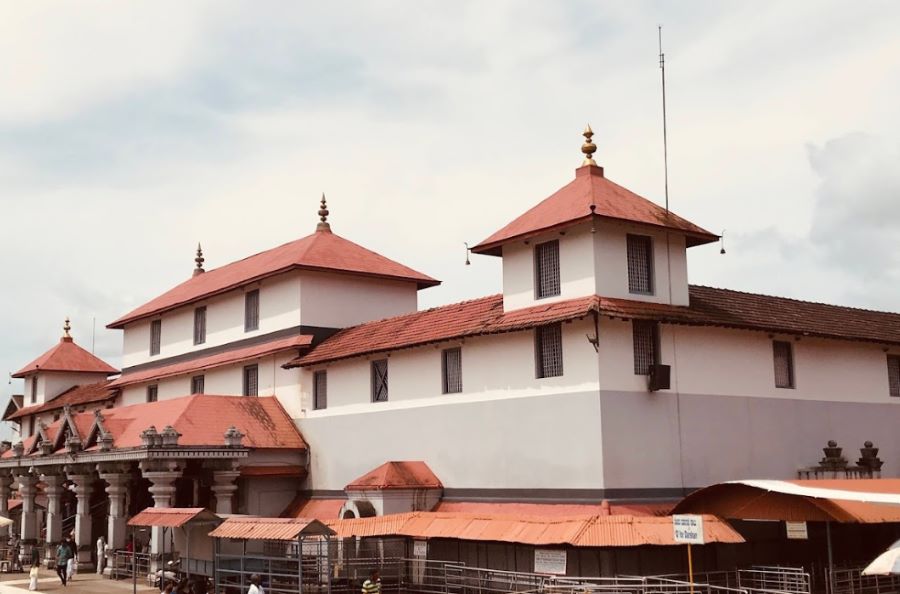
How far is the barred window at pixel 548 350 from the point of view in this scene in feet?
94.2

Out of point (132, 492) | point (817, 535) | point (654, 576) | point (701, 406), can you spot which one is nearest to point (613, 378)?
point (701, 406)

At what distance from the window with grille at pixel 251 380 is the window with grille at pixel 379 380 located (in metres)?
7.53

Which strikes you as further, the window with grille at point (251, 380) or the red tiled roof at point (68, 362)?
the red tiled roof at point (68, 362)

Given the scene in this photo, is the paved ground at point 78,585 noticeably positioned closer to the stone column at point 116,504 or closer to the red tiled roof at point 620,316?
the stone column at point 116,504

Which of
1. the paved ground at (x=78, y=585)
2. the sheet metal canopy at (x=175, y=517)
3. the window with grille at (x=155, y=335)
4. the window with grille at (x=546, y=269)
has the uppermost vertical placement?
the window with grille at (x=155, y=335)

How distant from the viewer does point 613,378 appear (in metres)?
27.5

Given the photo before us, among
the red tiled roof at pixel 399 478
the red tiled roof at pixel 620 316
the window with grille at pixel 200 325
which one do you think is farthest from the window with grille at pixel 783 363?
the window with grille at pixel 200 325

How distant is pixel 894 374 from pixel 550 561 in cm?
1674

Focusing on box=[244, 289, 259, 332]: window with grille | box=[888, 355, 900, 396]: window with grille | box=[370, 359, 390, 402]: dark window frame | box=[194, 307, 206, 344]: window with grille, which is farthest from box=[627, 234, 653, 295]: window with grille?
box=[194, 307, 206, 344]: window with grille

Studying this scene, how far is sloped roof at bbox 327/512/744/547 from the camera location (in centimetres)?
2495

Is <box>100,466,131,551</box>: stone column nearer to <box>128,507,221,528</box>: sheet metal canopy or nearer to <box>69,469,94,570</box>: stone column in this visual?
<box>69,469,94,570</box>: stone column

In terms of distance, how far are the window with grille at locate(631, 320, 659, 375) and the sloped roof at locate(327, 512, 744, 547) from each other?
14.8 ft

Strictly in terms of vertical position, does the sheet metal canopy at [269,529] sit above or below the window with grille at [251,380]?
below

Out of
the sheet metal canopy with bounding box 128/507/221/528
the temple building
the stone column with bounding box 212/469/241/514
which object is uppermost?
the temple building
